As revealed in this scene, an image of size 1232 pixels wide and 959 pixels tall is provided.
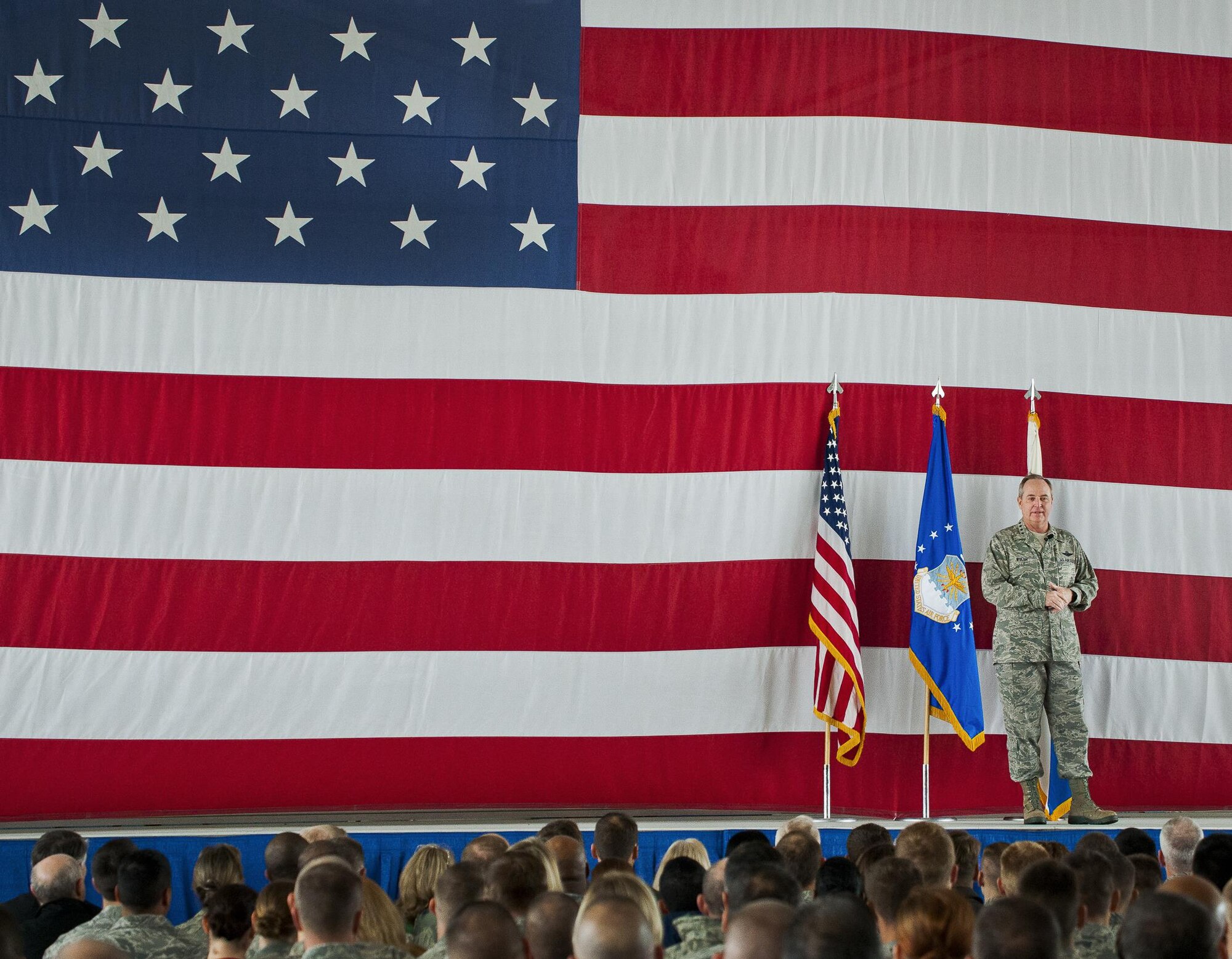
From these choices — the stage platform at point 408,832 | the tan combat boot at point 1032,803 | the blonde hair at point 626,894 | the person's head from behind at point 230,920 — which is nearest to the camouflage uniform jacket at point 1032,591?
the tan combat boot at point 1032,803

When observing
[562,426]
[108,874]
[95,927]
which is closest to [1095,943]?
[95,927]

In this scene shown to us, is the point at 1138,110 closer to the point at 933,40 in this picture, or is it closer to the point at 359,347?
the point at 933,40

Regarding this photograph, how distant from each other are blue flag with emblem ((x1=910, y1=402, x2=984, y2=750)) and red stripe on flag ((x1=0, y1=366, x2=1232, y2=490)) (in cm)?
36

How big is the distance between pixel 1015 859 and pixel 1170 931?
135 centimetres

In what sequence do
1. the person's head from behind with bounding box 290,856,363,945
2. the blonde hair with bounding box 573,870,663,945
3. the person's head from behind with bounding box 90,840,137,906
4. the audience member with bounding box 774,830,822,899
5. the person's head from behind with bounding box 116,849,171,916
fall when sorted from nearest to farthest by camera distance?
the blonde hair with bounding box 573,870,663,945 → the person's head from behind with bounding box 290,856,363,945 → the person's head from behind with bounding box 116,849,171,916 → the audience member with bounding box 774,830,822,899 → the person's head from behind with bounding box 90,840,137,906

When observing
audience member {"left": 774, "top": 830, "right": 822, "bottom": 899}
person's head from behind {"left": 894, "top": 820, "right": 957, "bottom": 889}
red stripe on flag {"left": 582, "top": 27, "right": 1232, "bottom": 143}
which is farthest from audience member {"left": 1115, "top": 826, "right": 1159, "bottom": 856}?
red stripe on flag {"left": 582, "top": 27, "right": 1232, "bottom": 143}

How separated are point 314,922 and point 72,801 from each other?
4148 millimetres

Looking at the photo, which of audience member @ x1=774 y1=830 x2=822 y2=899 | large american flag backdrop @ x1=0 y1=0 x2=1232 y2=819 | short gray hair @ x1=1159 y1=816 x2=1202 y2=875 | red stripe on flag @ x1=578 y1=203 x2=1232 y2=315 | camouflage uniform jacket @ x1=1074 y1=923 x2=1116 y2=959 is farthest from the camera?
red stripe on flag @ x1=578 y1=203 x2=1232 y2=315

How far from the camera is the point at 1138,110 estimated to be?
7.04 meters

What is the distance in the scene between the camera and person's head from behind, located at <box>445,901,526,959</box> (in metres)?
2.14

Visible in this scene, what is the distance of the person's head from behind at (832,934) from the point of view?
76.7 inches

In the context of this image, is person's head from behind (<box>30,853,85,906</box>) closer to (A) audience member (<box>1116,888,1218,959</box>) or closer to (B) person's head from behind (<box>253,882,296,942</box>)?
(B) person's head from behind (<box>253,882,296,942</box>)

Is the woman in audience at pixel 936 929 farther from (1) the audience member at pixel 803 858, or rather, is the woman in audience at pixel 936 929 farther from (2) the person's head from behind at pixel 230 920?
(2) the person's head from behind at pixel 230 920

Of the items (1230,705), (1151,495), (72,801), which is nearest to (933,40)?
(1151,495)
